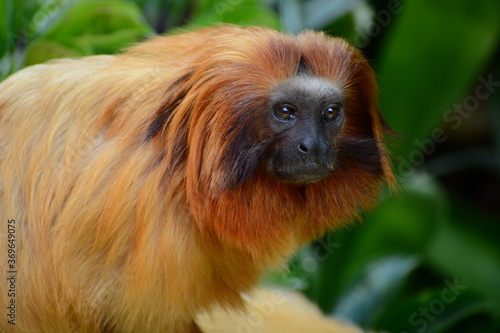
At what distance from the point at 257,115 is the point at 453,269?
2.53 meters

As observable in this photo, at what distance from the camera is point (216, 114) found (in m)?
1.96

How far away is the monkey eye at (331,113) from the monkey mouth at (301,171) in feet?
0.46

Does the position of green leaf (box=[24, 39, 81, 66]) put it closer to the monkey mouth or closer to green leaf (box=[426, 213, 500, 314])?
the monkey mouth

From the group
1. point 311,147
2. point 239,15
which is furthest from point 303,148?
point 239,15

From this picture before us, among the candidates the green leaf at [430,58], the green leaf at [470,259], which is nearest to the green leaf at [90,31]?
the green leaf at [430,58]

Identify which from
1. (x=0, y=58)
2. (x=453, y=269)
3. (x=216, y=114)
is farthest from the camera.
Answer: (x=453, y=269)

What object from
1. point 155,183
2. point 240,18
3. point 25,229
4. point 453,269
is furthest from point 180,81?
point 453,269

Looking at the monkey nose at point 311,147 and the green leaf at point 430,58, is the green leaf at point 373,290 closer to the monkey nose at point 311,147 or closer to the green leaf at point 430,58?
the green leaf at point 430,58

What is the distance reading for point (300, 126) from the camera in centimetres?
200

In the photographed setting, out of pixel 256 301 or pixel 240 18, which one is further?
pixel 240 18

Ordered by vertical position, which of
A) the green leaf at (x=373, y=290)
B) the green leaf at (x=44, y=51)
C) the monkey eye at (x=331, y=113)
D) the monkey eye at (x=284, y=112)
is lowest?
the green leaf at (x=373, y=290)

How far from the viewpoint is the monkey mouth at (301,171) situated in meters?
2.01

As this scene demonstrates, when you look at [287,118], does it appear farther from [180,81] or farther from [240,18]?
[240,18]

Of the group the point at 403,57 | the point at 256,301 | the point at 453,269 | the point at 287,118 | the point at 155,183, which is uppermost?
the point at 287,118
